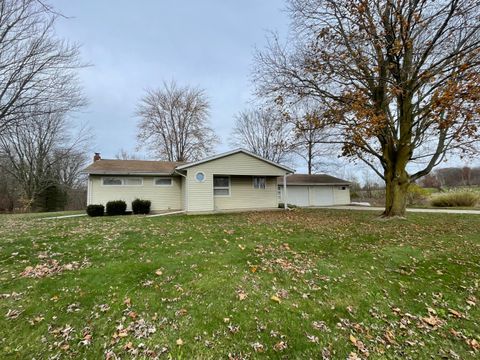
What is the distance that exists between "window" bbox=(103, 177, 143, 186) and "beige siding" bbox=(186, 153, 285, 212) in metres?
4.25

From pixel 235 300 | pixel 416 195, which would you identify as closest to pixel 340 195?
pixel 416 195

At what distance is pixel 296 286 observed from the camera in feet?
13.9

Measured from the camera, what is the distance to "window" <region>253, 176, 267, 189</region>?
17.1 metres

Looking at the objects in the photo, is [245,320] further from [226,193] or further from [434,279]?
[226,193]

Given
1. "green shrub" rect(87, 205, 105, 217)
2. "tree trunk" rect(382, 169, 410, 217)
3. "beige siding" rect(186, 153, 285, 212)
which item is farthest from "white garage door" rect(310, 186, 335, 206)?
"green shrub" rect(87, 205, 105, 217)

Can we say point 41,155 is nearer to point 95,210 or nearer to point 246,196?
point 95,210

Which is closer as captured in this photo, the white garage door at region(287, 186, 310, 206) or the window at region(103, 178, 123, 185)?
the window at region(103, 178, 123, 185)

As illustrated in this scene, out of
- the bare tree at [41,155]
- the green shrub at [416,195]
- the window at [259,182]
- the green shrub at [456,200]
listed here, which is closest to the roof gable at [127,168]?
the window at [259,182]

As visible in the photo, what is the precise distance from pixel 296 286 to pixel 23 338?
386 centimetres

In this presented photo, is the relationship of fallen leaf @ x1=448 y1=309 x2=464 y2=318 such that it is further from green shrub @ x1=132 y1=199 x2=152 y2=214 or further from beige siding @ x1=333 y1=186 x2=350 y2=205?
beige siding @ x1=333 y1=186 x2=350 y2=205

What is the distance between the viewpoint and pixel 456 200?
19.7 metres

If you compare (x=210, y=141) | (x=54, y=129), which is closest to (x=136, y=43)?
(x=210, y=141)

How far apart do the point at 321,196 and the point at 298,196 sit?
115 inches

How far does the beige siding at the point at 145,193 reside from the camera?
15219 millimetres
